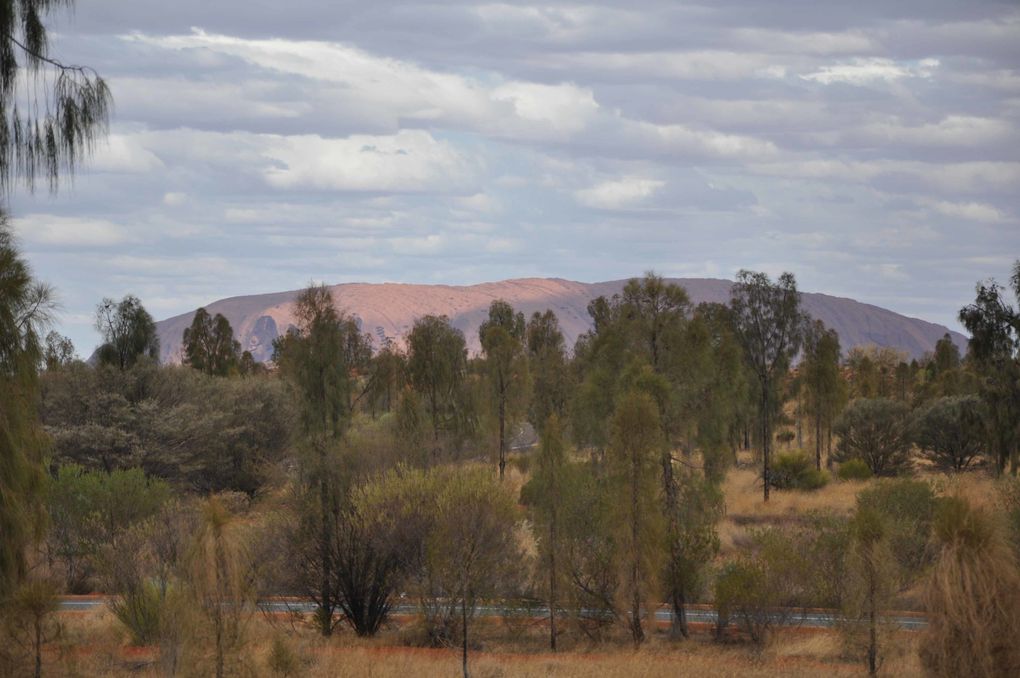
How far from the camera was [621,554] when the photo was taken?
2380 cm

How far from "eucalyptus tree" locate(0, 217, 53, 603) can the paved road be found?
11.3m

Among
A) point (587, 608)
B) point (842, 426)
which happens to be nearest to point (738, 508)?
point (842, 426)

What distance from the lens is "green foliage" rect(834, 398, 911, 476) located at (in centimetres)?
5350

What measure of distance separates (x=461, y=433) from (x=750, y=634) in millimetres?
30106

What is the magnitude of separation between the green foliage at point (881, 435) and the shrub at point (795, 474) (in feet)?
12.8

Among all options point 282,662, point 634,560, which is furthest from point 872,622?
point 282,662

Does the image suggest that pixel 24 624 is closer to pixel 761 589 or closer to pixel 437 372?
pixel 761 589

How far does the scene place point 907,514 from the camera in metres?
31.6

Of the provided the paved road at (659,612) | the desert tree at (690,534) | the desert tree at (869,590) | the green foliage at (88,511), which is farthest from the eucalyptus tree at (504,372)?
the desert tree at (869,590)

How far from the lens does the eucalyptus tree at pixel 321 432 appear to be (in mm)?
25328

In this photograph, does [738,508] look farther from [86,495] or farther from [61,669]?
[61,669]

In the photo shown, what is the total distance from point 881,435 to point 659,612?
1193 inches

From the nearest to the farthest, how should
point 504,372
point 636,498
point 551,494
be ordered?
point 636,498 → point 551,494 → point 504,372

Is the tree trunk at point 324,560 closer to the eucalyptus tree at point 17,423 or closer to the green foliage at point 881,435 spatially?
the eucalyptus tree at point 17,423
